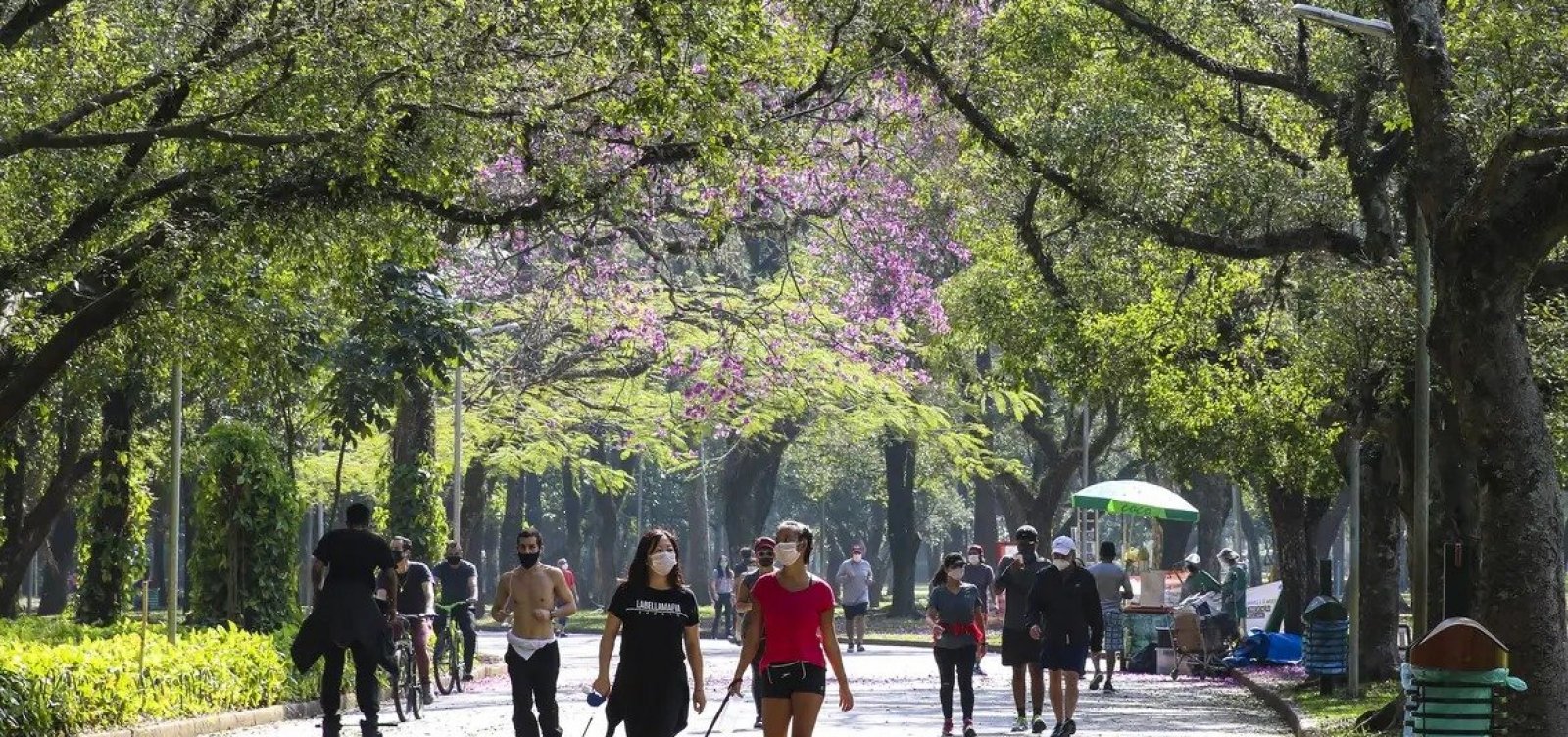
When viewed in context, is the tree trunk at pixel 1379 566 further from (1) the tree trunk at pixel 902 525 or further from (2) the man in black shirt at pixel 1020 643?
(1) the tree trunk at pixel 902 525

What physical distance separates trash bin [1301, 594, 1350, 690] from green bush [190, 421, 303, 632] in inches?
426

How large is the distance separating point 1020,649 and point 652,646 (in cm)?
851

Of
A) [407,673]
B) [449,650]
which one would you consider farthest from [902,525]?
[407,673]

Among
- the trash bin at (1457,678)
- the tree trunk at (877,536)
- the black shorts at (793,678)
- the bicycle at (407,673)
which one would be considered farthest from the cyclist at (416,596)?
the tree trunk at (877,536)

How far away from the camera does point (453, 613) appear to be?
26734mm

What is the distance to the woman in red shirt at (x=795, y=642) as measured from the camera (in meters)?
12.6

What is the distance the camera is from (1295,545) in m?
32.3

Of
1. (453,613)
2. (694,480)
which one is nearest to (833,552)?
(694,480)

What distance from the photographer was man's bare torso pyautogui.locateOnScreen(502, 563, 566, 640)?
50.6ft

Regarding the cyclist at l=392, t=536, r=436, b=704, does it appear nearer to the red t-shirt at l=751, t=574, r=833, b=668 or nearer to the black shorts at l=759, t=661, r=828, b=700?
the red t-shirt at l=751, t=574, r=833, b=668

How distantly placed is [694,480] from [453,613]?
1667 inches

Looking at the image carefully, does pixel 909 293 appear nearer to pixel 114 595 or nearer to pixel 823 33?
pixel 114 595

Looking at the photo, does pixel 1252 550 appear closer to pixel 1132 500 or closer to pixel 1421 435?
pixel 1132 500

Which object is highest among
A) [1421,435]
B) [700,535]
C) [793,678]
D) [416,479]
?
[1421,435]
